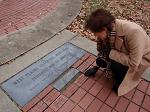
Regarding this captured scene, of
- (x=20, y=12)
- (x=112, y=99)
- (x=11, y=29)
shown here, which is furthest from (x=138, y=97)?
(x=20, y=12)

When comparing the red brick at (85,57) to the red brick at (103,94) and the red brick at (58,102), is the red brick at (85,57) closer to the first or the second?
the red brick at (103,94)

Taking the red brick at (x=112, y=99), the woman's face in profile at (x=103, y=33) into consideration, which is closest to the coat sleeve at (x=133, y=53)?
the woman's face in profile at (x=103, y=33)

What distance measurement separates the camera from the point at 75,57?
332 centimetres

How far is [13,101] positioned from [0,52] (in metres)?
1.02

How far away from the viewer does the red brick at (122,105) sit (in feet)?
8.59

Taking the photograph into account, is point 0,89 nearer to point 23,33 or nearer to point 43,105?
point 43,105

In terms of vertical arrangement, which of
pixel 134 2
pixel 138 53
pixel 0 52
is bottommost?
pixel 134 2

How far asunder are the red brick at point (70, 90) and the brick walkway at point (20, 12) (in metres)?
1.66

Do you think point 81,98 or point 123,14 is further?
point 123,14

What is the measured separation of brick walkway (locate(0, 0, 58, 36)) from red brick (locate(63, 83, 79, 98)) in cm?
166

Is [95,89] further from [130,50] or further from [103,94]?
[130,50]

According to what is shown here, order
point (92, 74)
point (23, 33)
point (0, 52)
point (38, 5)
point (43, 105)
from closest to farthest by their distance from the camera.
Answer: point (43, 105) < point (92, 74) < point (0, 52) < point (23, 33) < point (38, 5)

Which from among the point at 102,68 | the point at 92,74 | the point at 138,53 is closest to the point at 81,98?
the point at 92,74

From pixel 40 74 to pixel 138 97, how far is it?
1344mm
